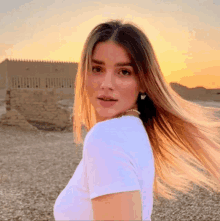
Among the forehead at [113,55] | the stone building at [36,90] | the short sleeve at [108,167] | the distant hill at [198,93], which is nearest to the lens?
the short sleeve at [108,167]

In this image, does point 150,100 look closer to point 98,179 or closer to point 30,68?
point 98,179

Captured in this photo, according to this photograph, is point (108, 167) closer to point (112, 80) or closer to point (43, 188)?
point (112, 80)

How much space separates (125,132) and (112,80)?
343mm

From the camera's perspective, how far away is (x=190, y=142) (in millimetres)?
1655

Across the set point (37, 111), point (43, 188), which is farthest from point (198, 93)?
point (43, 188)

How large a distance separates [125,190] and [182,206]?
362 centimetres

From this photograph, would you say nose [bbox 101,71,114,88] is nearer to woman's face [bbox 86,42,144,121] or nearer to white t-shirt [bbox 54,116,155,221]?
woman's face [bbox 86,42,144,121]

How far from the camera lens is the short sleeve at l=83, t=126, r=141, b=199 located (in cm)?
82

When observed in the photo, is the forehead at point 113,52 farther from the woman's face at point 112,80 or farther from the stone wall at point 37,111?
the stone wall at point 37,111

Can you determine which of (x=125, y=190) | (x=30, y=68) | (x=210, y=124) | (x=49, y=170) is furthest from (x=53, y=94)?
A: (x=30, y=68)

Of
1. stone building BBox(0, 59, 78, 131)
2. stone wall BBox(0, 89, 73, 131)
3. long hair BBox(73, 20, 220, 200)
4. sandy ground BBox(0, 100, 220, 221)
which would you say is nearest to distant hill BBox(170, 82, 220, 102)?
stone building BBox(0, 59, 78, 131)

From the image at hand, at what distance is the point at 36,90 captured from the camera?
12156 millimetres

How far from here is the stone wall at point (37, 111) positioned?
37.5 ft

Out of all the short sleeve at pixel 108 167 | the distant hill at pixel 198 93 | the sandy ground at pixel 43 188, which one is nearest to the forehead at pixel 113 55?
the short sleeve at pixel 108 167
